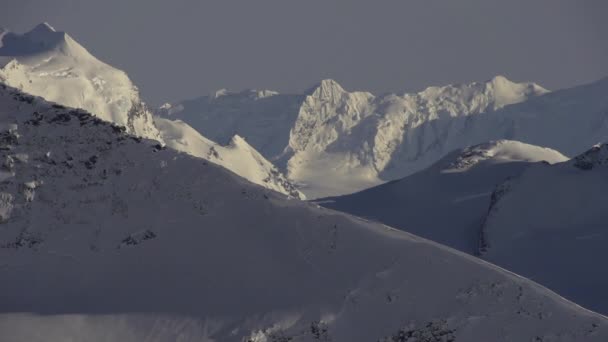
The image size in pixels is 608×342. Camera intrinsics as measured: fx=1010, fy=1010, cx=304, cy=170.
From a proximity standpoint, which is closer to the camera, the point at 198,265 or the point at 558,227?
the point at 198,265

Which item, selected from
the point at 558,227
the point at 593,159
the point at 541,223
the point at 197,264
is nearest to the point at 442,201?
the point at 593,159

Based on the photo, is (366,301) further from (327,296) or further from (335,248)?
(335,248)

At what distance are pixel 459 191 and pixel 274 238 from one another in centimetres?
11760

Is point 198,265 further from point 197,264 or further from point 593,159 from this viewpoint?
point 593,159

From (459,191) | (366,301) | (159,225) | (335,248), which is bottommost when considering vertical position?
(366,301)

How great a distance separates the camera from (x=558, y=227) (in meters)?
109

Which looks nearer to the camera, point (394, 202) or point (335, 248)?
point (335, 248)

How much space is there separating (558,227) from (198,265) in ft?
209

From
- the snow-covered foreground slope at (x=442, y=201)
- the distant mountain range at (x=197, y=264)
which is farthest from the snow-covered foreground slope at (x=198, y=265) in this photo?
the snow-covered foreground slope at (x=442, y=201)

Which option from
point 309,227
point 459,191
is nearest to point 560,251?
point 309,227

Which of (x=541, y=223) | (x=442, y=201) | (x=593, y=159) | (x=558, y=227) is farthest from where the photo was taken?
(x=442, y=201)

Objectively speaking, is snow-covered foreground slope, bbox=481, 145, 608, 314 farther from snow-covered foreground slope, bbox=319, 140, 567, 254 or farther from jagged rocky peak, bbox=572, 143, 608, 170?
snow-covered foreground slope, bbox=319, 140, 567, 254

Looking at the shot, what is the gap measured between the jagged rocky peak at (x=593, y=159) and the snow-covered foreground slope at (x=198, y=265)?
6931 cm

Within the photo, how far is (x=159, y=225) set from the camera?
57.8 metres
